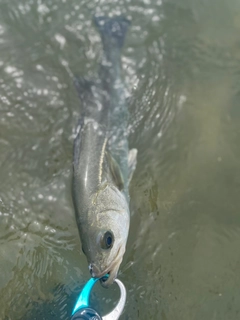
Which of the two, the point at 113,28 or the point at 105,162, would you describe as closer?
the point at 105,162

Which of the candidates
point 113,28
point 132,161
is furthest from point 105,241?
point 113,28

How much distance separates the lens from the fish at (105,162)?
285cm

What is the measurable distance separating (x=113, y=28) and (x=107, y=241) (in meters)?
2.51

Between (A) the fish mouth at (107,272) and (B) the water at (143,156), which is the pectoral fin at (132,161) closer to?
(B) the water at (143,156)

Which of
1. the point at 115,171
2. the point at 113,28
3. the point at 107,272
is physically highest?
the point at 113,28

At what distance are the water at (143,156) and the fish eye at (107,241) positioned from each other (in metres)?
0.74

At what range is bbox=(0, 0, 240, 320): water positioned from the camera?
3.45 m

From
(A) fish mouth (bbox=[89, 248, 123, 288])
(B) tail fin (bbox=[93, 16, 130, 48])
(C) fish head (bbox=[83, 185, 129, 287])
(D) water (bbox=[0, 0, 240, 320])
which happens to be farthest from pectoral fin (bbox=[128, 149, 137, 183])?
(B) tail fin (bbox=[93, 16, 130, 48])

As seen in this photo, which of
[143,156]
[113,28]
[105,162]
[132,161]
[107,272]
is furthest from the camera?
[113,28]

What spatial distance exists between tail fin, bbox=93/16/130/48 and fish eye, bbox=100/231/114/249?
2272 millimetres

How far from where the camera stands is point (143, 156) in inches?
154

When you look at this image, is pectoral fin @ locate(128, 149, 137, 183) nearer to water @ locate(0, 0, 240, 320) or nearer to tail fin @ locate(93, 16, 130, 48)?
water @ locate(0, 0, 240, 320)

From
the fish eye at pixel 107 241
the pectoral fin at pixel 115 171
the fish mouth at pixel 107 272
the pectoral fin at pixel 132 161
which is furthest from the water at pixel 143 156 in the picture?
the fish eye at pixel 107 241

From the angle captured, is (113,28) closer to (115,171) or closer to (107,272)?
(115,171)
